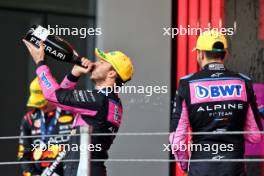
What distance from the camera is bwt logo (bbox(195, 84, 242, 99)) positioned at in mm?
5113

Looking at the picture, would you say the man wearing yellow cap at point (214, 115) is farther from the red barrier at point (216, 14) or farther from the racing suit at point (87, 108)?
the red barrier at point (216, 14)

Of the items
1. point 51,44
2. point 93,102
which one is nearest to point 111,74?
point 93,102

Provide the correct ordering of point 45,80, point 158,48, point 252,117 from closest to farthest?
1. point 45,80
2. point 252,117
3. point 158,48

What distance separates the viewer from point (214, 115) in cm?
508

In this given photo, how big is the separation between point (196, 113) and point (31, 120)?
242cm

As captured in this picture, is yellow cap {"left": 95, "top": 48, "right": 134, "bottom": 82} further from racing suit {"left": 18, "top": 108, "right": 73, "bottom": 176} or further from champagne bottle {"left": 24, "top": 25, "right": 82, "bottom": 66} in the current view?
racing suit {"left": 18, "top": 108, "right": 73, "bottom": 176}

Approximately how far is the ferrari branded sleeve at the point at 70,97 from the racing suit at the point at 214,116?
541 millimetres

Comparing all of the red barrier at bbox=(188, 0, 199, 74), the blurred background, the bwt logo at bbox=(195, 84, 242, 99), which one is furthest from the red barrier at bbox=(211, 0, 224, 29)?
the bwt logo at bbox=(195, 84, 242, 99)

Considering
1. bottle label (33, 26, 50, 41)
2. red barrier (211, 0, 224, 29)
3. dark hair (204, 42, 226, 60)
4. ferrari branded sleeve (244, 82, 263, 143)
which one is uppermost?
red barrier (211, 0, 224, 29)

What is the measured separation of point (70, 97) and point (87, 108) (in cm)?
13

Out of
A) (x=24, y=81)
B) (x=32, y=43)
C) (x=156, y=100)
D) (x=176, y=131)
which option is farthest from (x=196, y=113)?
(x=24, y=81)

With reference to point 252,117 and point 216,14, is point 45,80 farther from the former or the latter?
point 216,14

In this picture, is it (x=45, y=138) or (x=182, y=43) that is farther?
(x=45, y=138)

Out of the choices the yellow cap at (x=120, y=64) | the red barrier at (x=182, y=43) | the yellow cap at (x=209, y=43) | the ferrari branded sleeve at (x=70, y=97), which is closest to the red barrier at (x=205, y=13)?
the red barrier at (x=182, y=43)
